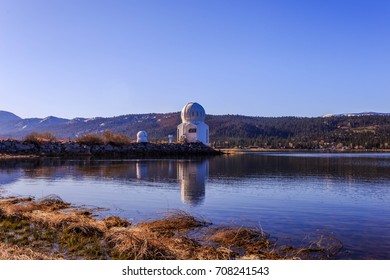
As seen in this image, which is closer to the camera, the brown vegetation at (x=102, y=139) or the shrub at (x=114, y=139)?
the brown vegetation at (x=102, y=139)

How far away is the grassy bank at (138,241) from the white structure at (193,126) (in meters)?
75.8

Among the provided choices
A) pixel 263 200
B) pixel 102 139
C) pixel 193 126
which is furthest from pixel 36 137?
pixel 263 200

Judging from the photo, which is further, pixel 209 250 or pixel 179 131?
pixel 179 131

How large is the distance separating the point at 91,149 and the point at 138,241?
59.4m

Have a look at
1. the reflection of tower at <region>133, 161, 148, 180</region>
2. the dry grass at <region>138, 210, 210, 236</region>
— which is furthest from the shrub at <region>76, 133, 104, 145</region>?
the dry grass at <region>138, 210, 210, 236</region>

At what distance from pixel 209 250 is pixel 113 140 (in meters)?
64.9

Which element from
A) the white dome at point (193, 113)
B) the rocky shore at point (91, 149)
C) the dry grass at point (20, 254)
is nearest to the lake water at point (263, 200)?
the dry grass at point (20, 254)

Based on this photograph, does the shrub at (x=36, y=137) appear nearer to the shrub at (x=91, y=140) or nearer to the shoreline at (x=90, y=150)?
the shoreline at (x=90, y=150)

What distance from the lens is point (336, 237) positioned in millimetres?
11773

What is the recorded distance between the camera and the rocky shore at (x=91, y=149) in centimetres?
6219
